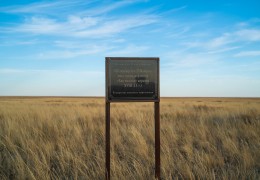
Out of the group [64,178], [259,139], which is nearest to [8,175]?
[64,178]

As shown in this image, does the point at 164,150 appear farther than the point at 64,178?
Yes

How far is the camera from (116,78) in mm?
4062

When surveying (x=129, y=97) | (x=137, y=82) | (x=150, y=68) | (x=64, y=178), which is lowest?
(x=64, y=178)

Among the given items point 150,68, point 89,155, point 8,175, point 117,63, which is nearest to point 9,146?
point 8,175

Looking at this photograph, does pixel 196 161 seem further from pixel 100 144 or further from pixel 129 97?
pixel 100 144

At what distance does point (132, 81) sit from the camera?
4.09 meters

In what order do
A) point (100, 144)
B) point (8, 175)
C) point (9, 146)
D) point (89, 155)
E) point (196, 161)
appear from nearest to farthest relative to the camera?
point (8, 175)
point (196, 161)
point (89, 155)
point (9, 146)
point (100, 144)

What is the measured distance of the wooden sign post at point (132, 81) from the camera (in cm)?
402

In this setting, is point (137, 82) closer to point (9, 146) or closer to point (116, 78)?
point (116, 78)

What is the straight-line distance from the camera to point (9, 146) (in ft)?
17.9

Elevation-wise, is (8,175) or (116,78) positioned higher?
(116,78)

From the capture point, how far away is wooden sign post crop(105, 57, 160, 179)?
4016 mm

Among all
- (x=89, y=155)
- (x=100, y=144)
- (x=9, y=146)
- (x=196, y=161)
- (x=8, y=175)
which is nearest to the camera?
→ (x=8, y=175)

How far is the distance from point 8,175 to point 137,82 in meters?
2.87
